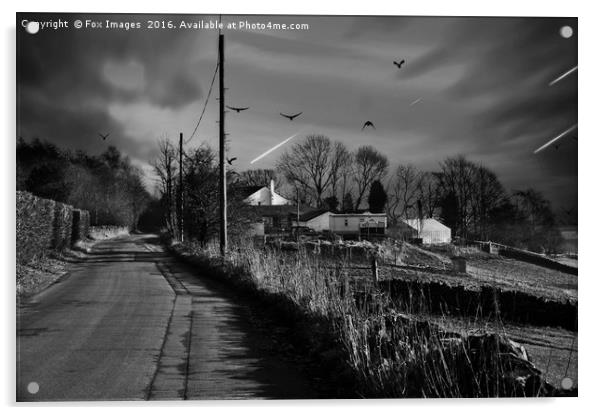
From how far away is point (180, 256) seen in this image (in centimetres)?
1339

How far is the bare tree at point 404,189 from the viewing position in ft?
16.2

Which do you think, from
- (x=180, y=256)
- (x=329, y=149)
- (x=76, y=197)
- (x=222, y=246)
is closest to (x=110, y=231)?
(x=76, y=197)

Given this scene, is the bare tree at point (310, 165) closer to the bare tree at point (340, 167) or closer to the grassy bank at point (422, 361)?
the bare tree at point (340, 167)

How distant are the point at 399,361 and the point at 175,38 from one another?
3.19 m

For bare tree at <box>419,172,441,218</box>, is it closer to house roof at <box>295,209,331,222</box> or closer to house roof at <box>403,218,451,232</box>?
house roof at <box>403,218,451,232</box>

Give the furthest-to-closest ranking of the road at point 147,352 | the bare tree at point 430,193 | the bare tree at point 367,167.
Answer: the bare tree at point 367,167 → the bare tree at point 430,193 → the road at point 147,352

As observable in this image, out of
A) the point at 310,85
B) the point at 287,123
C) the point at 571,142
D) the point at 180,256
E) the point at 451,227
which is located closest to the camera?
the point at 571,142

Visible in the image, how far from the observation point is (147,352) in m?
3.87

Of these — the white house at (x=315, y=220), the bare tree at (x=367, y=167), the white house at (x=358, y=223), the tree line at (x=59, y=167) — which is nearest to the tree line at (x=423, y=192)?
the bare tree at (x=367, y=167)

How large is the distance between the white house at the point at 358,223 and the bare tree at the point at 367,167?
65 centimetres

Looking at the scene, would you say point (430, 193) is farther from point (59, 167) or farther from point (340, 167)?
point (59, 167)

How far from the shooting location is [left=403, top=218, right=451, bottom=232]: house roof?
5.30 m

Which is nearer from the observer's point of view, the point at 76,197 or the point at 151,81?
the point at 151,81

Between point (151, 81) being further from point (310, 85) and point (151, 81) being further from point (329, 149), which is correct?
point (329, 149)
